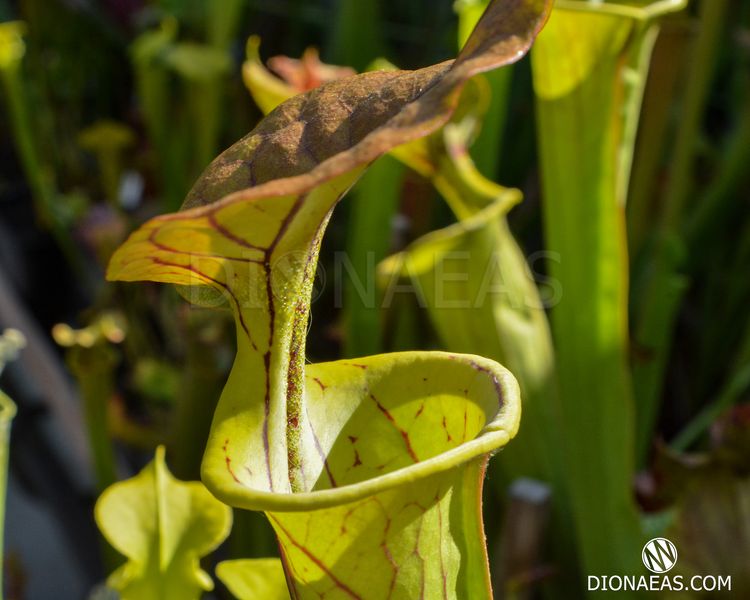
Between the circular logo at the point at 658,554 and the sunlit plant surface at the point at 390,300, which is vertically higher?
the sunlit plant surface at the point at 390,300

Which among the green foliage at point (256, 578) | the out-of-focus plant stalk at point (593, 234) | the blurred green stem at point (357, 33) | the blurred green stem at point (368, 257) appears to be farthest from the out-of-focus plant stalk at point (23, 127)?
the green foliage at point (256, 578)

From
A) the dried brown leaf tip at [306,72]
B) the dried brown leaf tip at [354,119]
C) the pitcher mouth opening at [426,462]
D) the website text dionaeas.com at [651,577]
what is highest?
the dried brown leaf tip at [354,119]

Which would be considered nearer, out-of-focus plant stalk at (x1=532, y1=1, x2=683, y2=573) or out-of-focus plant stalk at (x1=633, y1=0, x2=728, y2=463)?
out-of-focus plant stalk at (x1=532, y1=1, x2=683, y2=573)

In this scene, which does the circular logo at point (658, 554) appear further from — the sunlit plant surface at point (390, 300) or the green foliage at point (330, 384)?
the green foliage at point (330, 384)

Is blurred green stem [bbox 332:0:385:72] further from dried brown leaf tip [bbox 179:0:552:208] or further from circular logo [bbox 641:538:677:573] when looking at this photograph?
dried brown leaf tip [bbox 179:0:552:208]

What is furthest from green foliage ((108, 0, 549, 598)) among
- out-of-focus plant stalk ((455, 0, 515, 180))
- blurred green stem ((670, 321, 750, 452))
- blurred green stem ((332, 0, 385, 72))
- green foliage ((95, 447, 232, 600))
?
blurred green stem ((332, 0, 385, 72))

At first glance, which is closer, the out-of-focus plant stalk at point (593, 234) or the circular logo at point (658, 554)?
the out-of-focus plant stalk at point (593, 234)

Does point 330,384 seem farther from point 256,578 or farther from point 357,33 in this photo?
point 357,33
